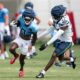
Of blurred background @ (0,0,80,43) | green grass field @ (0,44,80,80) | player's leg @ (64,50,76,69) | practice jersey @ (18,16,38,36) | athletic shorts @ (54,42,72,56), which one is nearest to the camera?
green grass field @ (0,44,80,80)

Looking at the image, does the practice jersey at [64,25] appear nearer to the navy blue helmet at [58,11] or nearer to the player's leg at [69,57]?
the navy blue helmet at [58,11]

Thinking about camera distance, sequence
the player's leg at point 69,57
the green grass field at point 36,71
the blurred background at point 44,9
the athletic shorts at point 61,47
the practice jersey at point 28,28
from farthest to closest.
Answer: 1. the blurred background at point 44,9
2. the player's leg at point 69,57
3. the practice jersey at point 28,28
4. the athletic shorts at point 61,47
5. the green grass field at point 36,71

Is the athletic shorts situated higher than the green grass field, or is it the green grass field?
the athletic shorts

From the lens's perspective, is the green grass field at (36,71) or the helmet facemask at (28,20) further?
the helmet facemask at (28,20)

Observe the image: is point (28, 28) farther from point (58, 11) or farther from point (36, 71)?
point (36, 71)

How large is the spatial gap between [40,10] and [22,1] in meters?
0.95

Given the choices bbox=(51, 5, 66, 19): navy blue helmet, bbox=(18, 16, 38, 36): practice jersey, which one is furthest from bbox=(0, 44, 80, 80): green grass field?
bbox=(51, 5, 66, 19): navy blue helmet

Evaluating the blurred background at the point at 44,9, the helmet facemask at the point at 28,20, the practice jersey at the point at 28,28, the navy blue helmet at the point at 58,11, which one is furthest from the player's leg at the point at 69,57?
the blurred background at the point at 44,9

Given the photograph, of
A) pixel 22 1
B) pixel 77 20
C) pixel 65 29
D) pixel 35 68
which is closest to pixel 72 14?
pixel 77 20

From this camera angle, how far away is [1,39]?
2208 centimetres

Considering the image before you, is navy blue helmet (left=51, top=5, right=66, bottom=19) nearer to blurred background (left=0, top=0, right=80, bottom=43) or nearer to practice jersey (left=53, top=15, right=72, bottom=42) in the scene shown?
practice jersey (left=53, top=15, right=72, bottom=42)

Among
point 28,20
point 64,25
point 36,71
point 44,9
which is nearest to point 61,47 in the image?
point 64,25

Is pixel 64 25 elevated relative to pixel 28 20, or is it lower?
lower

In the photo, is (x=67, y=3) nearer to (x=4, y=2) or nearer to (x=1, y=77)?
(x=4, y=2)
